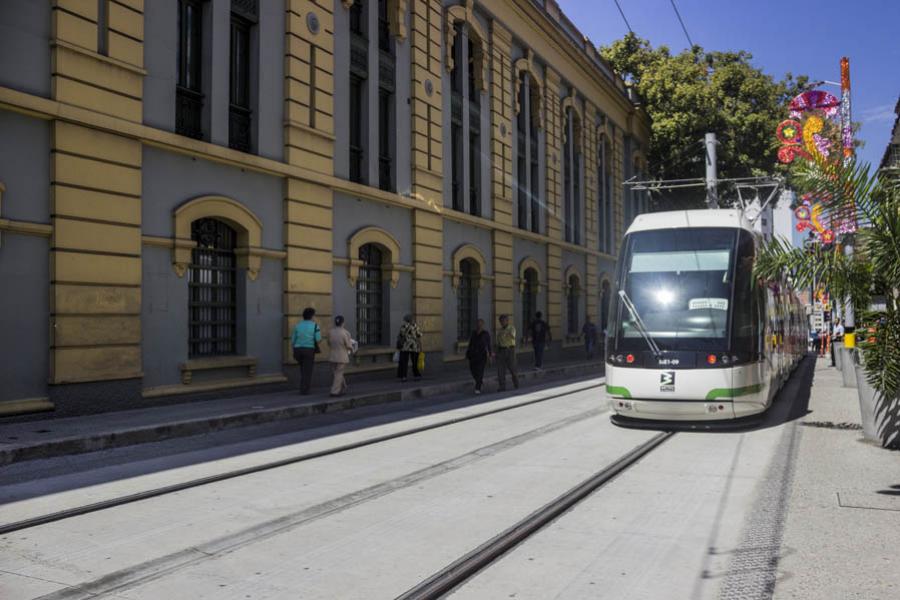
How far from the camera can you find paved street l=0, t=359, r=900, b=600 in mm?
4234

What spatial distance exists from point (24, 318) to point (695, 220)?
30.0ft

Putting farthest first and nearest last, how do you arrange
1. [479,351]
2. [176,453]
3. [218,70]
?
[479,351]
[218,70]
[176,453]

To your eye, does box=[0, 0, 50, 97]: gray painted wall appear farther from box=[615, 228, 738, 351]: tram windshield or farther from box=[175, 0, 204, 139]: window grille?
box=[615, 228, 738, 351]: tram windshield

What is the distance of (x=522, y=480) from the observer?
698 centimetres

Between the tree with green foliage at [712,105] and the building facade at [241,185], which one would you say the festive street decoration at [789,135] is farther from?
the tree with green foliage at [712,105]

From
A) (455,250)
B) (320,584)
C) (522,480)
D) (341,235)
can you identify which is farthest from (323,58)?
(320,584)

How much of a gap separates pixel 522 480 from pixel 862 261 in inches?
141

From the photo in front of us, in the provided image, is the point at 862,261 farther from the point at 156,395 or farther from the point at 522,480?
the point at 156,395

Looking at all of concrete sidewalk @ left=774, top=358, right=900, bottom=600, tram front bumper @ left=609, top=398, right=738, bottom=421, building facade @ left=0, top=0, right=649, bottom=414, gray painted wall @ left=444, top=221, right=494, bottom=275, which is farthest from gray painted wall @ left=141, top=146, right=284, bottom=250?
concrete sidewalk @ left=774, top=358, right=900, bottom=600

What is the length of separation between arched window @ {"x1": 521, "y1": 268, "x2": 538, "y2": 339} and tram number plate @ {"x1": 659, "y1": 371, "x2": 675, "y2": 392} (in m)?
16.5

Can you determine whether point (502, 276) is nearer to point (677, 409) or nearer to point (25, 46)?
point (677, 409)

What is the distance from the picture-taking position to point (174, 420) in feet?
33.5

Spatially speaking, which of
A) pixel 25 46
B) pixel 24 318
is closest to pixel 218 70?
pixel 25 46

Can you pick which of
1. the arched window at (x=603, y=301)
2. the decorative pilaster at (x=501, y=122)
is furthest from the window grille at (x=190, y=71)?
the arched window at (x=603, y=301)
